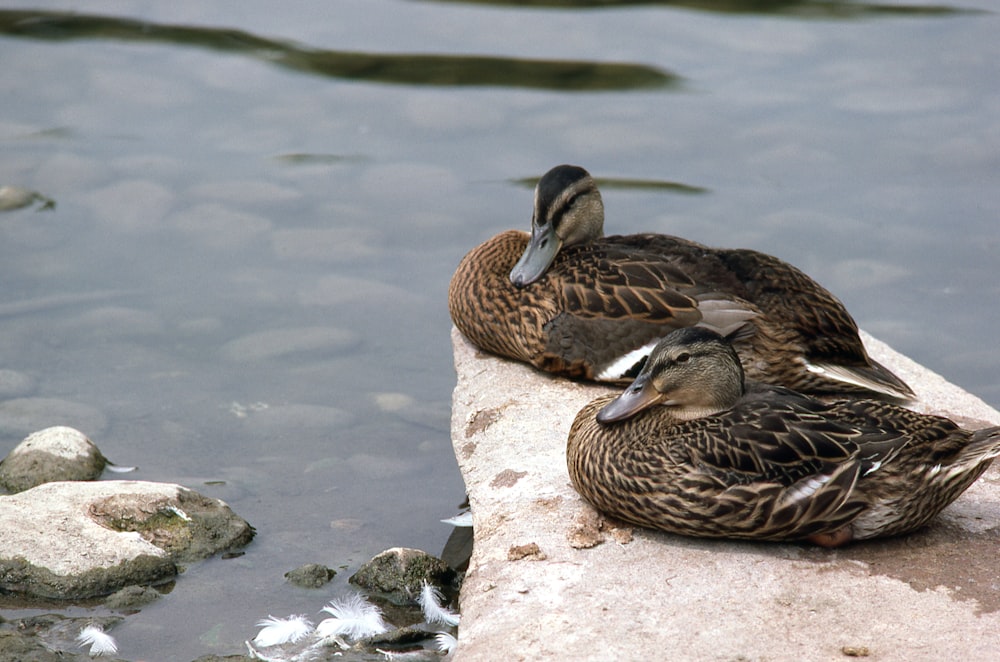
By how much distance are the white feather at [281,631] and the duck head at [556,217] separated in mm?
2343

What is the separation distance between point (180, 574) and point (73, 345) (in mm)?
3152

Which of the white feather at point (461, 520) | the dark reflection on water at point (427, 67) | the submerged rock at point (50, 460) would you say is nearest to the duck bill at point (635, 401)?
the white feather at point (461, 520)

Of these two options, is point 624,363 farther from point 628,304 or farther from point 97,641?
point 97,641

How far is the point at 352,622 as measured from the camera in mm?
5387

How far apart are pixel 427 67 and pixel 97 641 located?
25.7ft

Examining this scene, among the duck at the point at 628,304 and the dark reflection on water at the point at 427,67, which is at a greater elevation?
the dark reflection on water at the point at 427,67

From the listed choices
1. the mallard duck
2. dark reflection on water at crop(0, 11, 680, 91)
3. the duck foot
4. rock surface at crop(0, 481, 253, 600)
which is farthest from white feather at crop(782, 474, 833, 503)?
dark reflection on water at crop(0, 11, 680, 91)

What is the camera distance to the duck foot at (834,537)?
5066mm

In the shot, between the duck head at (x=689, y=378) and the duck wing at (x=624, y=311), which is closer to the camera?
the duck head at (x=689, y=378)

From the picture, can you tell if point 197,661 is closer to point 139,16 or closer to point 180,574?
point 180,574

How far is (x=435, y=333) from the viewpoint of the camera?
8930 millimetres

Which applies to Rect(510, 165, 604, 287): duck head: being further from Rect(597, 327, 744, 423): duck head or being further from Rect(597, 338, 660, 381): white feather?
Rect(597, 327, 744, 423): duck head

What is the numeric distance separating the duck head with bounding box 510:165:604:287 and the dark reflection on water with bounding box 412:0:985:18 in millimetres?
6350

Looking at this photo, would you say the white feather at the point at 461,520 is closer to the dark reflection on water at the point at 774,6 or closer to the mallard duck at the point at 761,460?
the mallard duck at the point at 761,460
